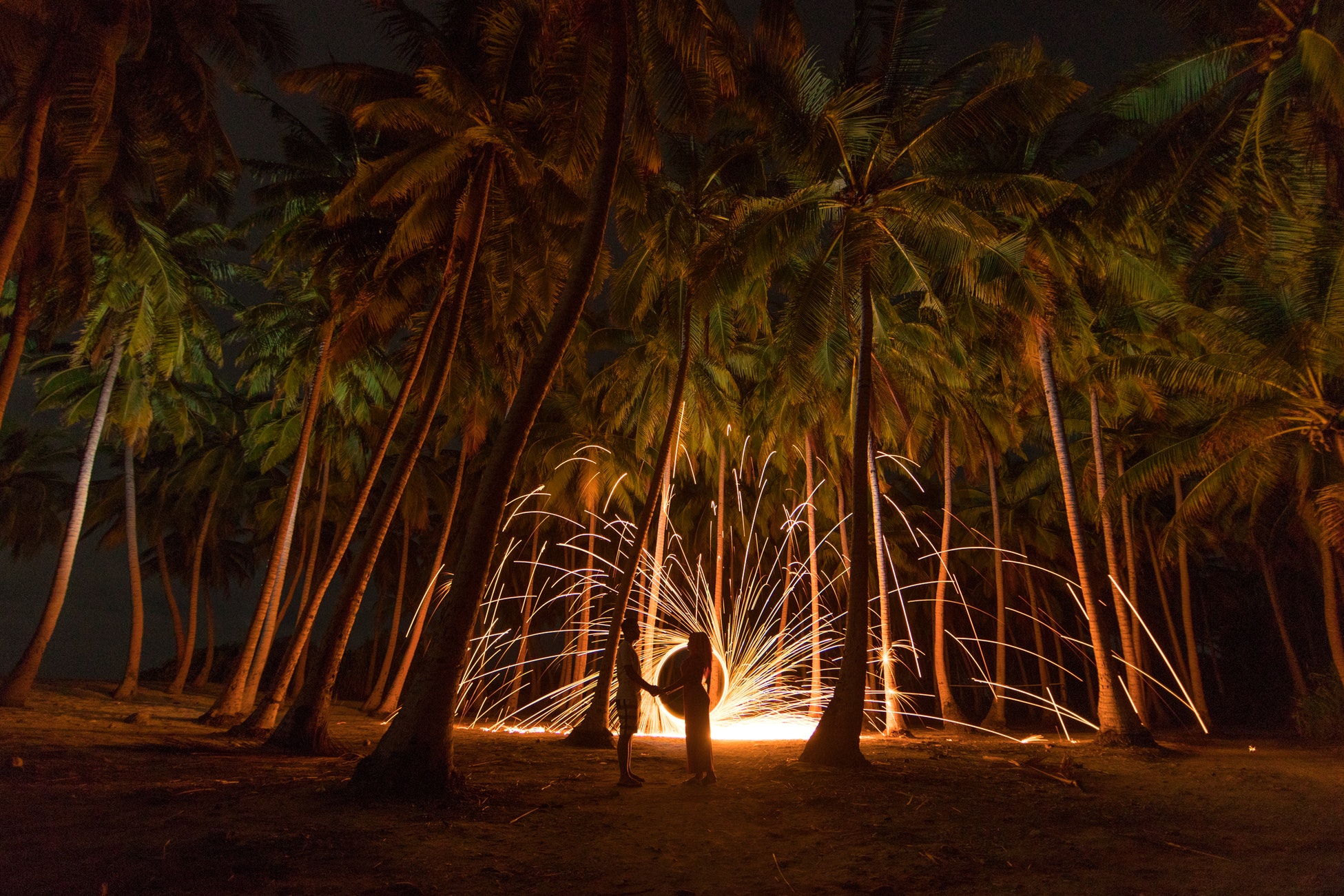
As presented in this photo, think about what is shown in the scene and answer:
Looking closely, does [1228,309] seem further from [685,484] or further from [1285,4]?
[685,484]

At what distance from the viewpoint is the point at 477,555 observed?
25.8 feet

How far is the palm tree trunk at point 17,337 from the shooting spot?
38.2ft

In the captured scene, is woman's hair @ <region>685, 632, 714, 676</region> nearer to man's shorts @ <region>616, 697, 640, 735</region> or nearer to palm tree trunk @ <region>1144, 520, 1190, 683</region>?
man's shorts @ <region>616, 697, 640, 735</region>

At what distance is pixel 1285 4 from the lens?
1048cm

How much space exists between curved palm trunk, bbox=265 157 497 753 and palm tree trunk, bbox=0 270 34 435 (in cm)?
511

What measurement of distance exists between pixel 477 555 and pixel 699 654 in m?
2.80

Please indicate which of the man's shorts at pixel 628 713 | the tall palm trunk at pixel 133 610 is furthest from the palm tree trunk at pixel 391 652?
the man's shorts at pixel 628 713

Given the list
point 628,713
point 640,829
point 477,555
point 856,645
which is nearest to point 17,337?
point 477,555

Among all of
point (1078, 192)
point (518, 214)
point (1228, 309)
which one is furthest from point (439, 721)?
point (1228, 309)

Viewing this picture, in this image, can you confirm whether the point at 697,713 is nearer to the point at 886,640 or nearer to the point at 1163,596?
the point at 886,640

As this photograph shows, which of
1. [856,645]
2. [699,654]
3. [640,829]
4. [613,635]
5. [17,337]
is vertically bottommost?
[640,829]

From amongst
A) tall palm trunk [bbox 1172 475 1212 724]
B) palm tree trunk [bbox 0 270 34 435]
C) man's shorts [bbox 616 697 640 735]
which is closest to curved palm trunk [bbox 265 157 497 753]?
man's shorts [bbox 616 697 640 735]

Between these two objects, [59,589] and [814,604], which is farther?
[814,604]

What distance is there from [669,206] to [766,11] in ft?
19.3
